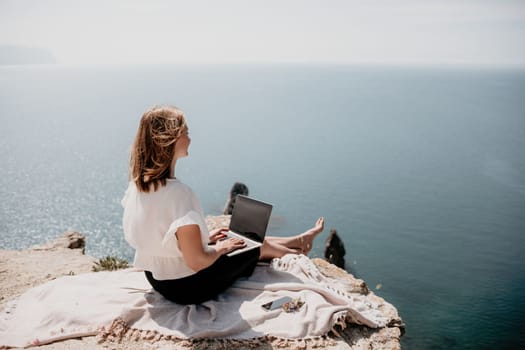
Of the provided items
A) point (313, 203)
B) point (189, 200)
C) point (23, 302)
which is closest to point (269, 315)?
point (189, 200)

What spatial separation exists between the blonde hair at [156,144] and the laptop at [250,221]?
186 centimetres

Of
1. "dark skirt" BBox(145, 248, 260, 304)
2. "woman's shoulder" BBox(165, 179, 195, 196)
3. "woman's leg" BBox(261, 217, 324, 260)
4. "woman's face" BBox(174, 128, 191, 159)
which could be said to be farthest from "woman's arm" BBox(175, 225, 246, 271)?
"woman's leg" BBox(261, 217, 324, 260)

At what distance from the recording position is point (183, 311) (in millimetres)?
5469

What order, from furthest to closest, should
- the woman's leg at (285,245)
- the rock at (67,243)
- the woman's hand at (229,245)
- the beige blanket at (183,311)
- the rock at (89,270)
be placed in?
1. the rock at (67,243)
2. the woman's leg at (285,245)
3. the woman's hand at (229,245)
4. the beige blanket at (183,311)
5. the rock at (89,270)

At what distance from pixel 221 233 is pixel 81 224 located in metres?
89.8

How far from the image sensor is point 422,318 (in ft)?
167

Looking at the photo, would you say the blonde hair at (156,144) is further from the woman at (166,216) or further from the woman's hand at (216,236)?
the woman's hand at (216,236)

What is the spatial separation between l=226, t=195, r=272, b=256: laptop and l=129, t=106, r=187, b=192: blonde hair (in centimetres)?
186

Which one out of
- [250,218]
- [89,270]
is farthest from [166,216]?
[89,270]

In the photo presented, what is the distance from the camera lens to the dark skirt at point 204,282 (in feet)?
17.5

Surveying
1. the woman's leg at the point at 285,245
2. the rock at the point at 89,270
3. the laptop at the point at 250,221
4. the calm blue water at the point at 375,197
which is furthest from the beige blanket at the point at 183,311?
the calm blue water at the point at 375,197

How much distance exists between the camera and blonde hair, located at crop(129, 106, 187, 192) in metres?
4.52

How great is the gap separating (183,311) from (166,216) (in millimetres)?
1598

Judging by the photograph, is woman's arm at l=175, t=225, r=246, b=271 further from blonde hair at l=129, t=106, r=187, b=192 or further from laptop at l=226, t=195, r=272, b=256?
laptop at l=226, t=195, r=272, b=256
